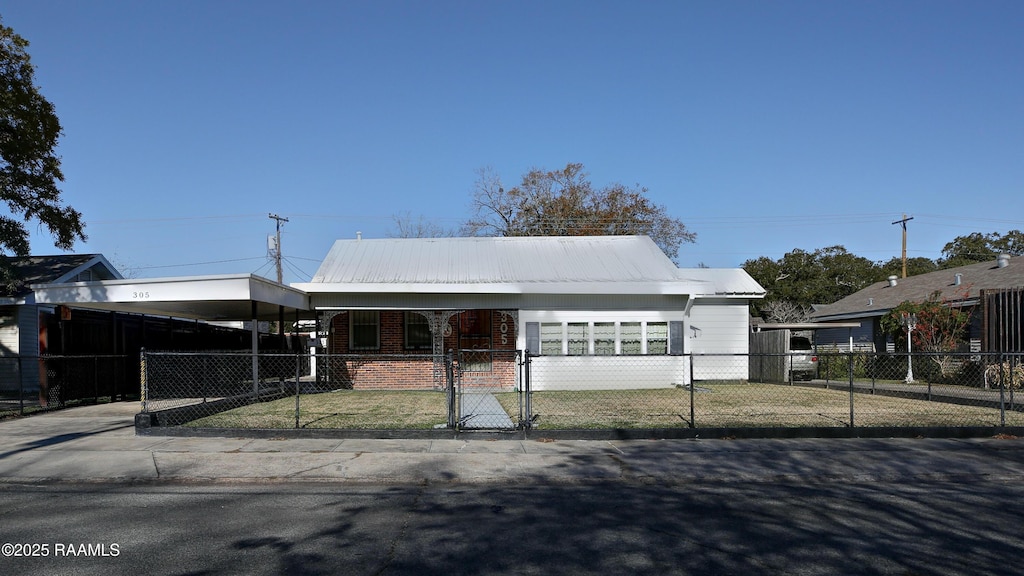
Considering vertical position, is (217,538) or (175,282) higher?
(175,282)

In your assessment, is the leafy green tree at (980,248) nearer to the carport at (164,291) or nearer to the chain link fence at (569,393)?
the chain link fence at (569,393)

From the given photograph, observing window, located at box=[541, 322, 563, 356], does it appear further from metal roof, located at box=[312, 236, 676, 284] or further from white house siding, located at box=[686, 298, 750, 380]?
white house siding, located at box=[686, 298, 750, 380]

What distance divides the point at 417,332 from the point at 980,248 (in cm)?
5234

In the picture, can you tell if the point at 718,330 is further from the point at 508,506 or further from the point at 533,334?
the point at 508,506

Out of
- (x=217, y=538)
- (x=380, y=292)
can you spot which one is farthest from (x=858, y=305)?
(x=217, y=538)

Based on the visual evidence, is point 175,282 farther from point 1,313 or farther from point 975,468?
point 975,468

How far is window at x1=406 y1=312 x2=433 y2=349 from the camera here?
1958 centimetres

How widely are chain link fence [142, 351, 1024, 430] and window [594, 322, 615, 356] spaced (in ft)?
1.47

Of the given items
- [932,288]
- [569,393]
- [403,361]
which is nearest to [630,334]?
[569,393]

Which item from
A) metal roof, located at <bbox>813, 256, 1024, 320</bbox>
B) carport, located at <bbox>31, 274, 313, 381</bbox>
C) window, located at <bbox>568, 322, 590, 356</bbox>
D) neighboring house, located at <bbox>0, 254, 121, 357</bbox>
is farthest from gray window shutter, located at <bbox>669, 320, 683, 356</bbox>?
neighboring house, located at <bbox>0, 254, 121, 357</bbox>

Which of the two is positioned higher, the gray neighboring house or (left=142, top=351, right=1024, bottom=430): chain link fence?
the gray neighboring house

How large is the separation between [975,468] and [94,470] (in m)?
10.9

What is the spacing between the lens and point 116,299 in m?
14.4

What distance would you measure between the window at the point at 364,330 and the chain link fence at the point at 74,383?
18.0 ft
